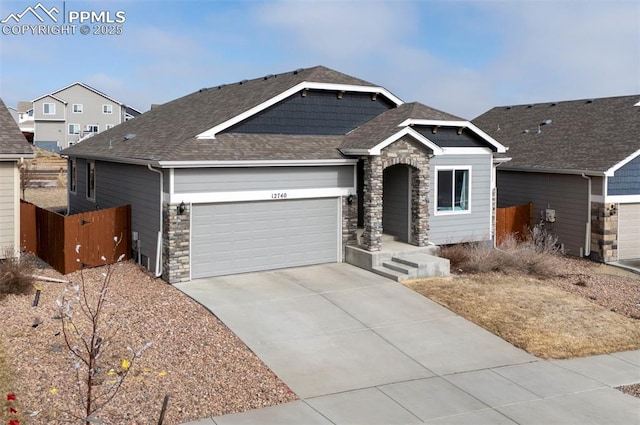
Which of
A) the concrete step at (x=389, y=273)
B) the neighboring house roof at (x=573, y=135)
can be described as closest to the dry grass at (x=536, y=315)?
the concrete step at (x=389, y=273)

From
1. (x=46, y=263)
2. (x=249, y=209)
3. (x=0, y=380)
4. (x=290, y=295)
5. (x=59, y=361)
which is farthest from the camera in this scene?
(x=46, y=263)

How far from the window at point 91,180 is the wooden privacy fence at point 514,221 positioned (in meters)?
14.5

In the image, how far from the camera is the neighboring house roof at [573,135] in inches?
814

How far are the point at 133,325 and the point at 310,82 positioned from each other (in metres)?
9.36

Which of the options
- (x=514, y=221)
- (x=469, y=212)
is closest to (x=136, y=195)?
(x=469, y=212)

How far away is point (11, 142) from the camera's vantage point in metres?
15.4

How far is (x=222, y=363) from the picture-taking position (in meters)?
10.4

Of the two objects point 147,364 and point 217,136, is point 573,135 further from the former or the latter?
point 147,364

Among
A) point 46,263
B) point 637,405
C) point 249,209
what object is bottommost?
point 637,405

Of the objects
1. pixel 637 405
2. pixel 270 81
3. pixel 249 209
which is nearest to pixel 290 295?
pixel 249 209

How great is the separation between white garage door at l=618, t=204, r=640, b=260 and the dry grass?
5.56 metres

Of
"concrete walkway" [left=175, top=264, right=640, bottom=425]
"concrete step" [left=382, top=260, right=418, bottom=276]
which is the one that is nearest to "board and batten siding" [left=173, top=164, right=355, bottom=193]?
"concrete walkway" [left=175, top=264, right=640, bottom=425]

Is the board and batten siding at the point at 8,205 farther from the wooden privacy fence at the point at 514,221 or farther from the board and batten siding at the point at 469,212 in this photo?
the wooden privacy fence at the point at 514,221

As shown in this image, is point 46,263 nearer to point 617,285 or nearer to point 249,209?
point 249,209
